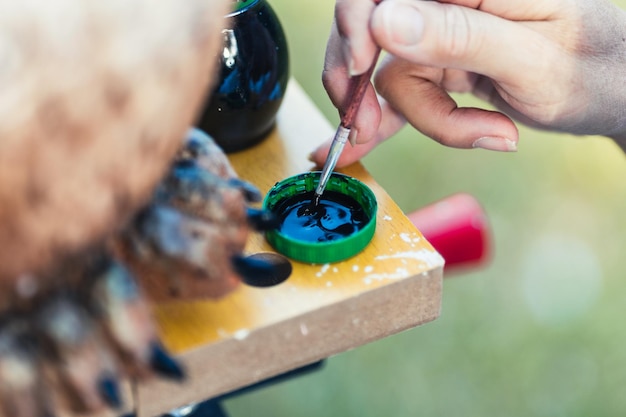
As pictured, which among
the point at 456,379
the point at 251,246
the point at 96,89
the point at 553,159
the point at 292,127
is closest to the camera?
the point at 96,89

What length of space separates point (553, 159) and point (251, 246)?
1.57 meters

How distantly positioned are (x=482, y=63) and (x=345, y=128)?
0.14 meters

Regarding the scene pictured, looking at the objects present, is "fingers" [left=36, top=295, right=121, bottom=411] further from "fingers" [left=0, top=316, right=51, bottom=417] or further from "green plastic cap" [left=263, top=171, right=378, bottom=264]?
"green plastic cap" [left=263, top=171, right=378, bottom=264]

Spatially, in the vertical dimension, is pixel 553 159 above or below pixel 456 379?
above

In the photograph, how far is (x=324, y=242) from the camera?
632 mm

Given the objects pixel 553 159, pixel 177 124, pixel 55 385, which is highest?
pixel 177 124

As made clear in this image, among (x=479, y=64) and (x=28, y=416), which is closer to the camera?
A: (x=28, y=416)

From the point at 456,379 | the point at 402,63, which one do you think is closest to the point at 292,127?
the point at 402,63

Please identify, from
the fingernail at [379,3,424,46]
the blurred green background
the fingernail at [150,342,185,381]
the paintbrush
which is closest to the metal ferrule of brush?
the paintbrush

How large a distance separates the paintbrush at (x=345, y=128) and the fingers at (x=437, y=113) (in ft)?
0.58

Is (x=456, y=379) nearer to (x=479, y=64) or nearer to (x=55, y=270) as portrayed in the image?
(x=479, y=64)

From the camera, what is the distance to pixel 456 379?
167 centimetres

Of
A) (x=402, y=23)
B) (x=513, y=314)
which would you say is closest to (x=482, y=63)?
(x=402, y=23)

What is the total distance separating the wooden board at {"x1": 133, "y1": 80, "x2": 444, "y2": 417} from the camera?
0.56m
